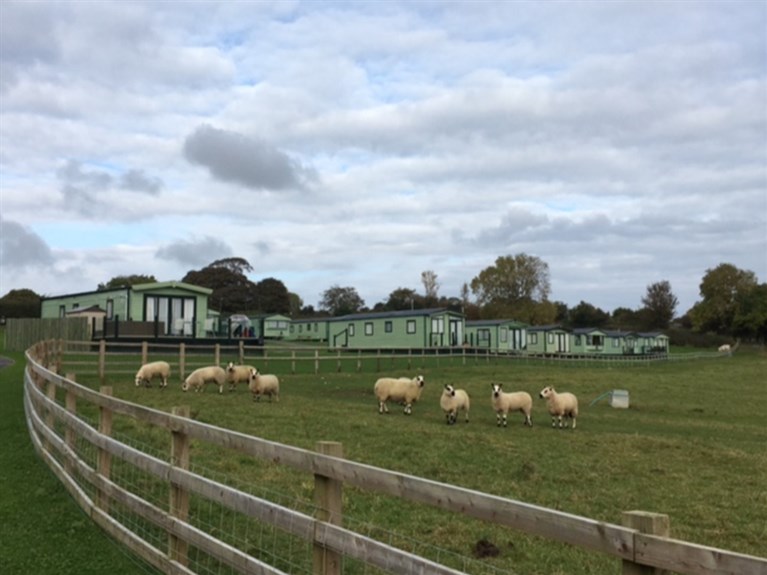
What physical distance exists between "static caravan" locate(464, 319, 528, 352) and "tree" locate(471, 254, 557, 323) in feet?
101

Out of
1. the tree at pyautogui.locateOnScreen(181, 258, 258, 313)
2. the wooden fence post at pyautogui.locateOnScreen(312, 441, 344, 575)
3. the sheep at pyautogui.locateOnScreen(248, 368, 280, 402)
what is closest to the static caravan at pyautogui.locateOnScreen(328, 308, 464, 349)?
the sheep at pyautogui.locateOnScreen(248, 368, 280, 402)

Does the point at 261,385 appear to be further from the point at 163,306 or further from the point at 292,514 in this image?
the point at 163,306

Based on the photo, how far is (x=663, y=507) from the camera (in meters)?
9.19

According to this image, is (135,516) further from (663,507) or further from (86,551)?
(663,507)

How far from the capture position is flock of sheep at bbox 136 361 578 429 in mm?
17175

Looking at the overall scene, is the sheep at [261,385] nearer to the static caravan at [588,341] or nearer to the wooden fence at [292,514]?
the wooden fence at [292,514]

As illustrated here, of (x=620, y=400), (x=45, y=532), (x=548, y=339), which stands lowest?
(x=620, y=400)

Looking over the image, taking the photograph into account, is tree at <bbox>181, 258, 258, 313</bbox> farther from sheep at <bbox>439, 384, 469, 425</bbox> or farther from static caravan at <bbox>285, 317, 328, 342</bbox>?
sheep at <bbox>439, 384, 469, 425</bbox>

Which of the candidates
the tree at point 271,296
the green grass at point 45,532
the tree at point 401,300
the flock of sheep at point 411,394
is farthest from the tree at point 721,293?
the green grass at point 45,532

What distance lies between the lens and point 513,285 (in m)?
99.5

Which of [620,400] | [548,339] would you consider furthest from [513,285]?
[620,400]

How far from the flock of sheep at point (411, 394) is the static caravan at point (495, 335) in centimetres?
4295

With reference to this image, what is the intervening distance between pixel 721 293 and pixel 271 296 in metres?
62.8

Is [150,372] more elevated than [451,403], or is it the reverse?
[150,372]
